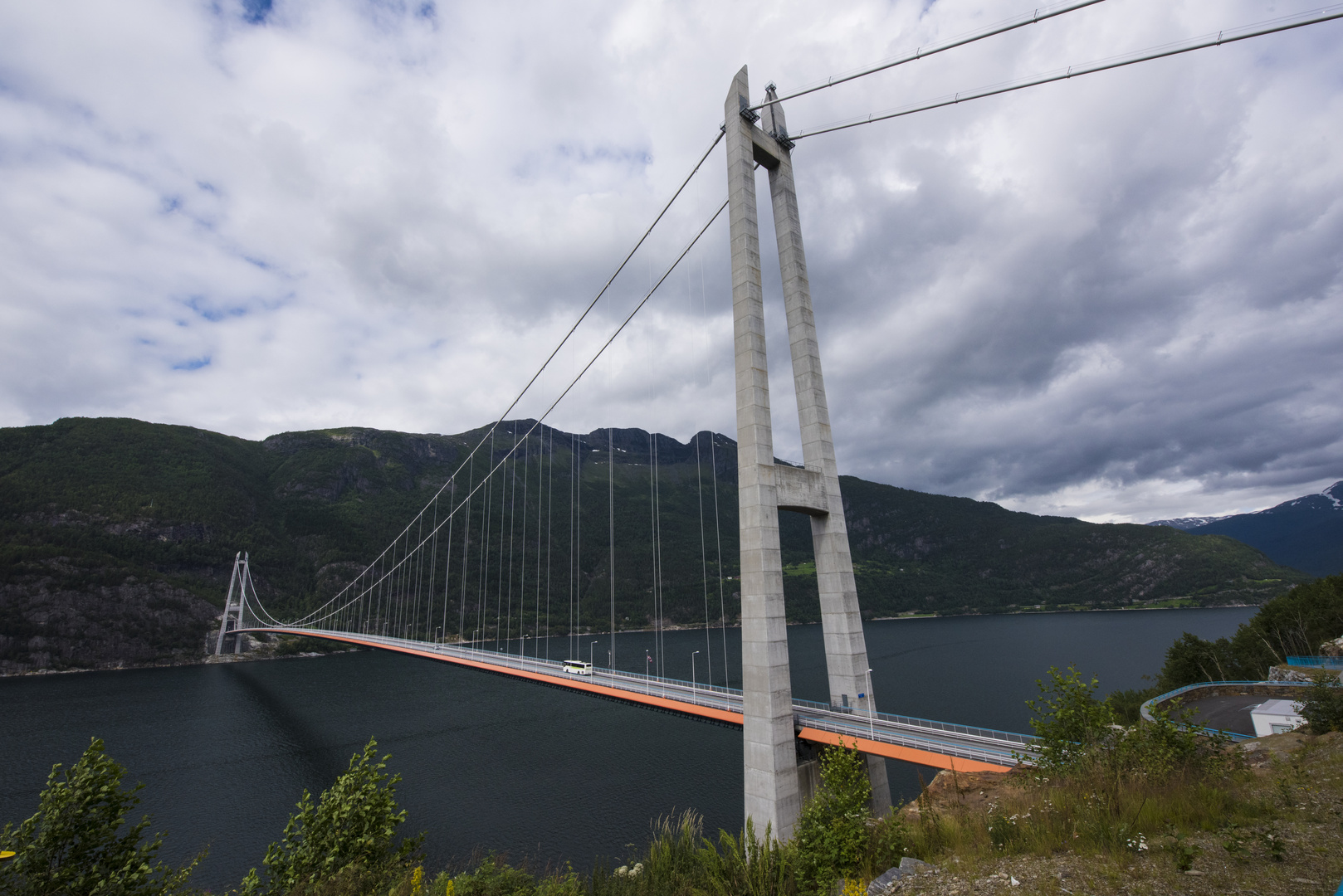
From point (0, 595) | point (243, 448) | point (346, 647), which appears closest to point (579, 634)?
point (346, 647)

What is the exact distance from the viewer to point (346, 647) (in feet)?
360

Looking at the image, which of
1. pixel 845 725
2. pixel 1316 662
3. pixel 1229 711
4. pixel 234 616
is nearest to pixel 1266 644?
pixel 1316 662

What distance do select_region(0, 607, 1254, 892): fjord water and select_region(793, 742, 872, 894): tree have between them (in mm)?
1318

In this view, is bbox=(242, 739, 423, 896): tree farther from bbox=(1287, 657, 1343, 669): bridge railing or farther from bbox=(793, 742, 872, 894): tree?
bbox=(1287, 657, 1343, 669): bridge railing

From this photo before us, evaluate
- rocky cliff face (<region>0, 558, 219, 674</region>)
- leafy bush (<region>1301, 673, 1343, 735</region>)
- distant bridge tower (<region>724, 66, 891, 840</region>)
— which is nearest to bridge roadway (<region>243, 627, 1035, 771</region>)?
distant bridge tower (<region>724, 66, 891, 840</region>)

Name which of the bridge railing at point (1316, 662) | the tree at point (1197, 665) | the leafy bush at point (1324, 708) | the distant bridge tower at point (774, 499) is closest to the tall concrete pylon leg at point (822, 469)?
the distant bridge tower at point (774, 499)

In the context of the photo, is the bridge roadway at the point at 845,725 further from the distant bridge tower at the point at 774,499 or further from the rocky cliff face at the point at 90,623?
the rocky cliff face at the point at 90,623

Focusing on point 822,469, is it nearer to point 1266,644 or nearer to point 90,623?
point 1266,644

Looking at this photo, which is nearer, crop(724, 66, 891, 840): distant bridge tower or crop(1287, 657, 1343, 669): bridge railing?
crop(724, 66, 891, 840): distant bridge tower

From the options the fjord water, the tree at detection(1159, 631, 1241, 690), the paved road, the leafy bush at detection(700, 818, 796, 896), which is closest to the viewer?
the leafy bush at detection(700, 818, 796, 896)

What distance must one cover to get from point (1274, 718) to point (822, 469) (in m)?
18.9

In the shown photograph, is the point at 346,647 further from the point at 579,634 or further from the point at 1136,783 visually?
the point at 1136,783

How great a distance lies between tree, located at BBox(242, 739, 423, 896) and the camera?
12.2 meters

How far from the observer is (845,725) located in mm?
19234
